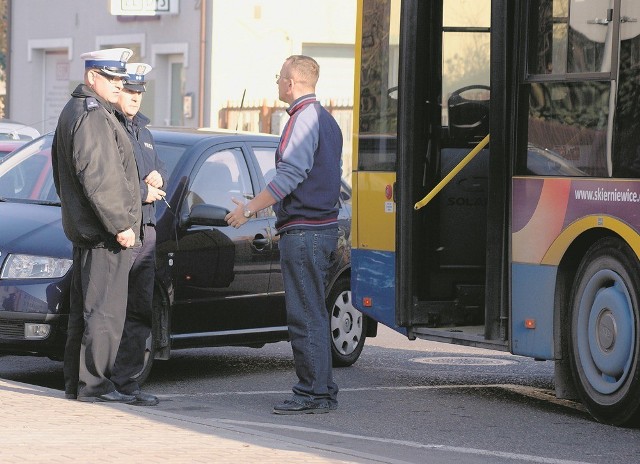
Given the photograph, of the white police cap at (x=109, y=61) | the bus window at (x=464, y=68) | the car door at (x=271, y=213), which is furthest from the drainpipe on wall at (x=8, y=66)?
the white police cap at (x=109, y=61)

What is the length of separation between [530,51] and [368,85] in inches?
75.1

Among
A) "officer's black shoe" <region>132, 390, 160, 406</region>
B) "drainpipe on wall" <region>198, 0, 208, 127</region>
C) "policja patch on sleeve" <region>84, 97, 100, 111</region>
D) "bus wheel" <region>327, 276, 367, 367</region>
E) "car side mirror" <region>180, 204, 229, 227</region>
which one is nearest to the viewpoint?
"policja patch on sleeve" <region>84, 97, 100, 111</region>

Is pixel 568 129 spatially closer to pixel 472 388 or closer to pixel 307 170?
pixel 307 170

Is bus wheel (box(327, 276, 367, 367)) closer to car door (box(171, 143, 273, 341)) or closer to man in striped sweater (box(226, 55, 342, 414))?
car door (box(171, 143, 273, 341))

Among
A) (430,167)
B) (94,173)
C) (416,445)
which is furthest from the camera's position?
(430,167)

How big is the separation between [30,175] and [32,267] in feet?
4.70

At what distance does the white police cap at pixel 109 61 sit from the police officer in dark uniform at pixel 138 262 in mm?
270

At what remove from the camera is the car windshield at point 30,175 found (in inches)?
435

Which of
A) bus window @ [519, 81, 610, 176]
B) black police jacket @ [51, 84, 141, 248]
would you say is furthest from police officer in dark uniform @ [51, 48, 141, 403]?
bus window @ [519, 81, 610, 176]

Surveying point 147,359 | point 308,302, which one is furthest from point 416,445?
point 147,359

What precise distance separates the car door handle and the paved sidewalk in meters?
2.57

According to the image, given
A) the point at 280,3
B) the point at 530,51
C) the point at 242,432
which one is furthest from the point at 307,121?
the point at 280,3

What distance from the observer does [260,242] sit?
11297 millimetres

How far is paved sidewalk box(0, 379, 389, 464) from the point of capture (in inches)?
282
